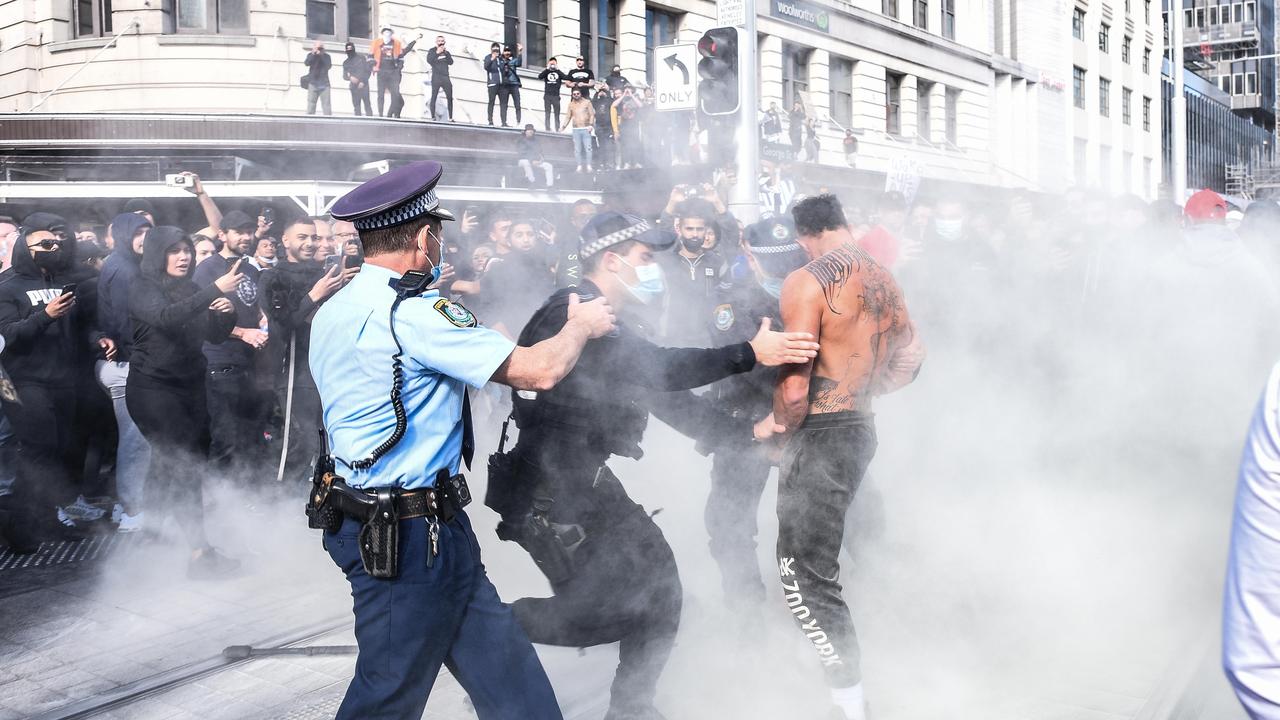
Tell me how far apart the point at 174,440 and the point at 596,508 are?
10.5 feet

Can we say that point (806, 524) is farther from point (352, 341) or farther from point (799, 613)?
point (352, 341)

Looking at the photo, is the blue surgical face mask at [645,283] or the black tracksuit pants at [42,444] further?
the black tracksuit pants at [42,444]

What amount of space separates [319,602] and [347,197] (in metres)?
2.85

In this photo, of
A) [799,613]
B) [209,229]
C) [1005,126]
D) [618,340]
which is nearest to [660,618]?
[799,613]

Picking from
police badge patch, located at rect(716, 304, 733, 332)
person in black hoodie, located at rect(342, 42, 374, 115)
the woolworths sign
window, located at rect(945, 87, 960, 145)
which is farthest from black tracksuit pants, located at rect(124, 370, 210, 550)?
window, located at rect(945, 87, 960, 145)

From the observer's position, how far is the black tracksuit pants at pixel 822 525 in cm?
333

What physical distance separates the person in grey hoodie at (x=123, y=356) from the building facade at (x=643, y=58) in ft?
19.4

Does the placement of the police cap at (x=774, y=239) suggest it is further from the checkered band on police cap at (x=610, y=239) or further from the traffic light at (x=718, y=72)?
the traffic light at (x=718, y=72)

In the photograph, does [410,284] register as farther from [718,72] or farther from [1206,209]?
[1206,209]

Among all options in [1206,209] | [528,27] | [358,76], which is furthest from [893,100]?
[1206,209]

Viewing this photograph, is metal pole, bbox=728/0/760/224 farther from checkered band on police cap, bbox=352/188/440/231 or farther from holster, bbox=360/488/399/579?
holster, bbox=360/488/399/579

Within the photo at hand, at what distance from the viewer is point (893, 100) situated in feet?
74.3

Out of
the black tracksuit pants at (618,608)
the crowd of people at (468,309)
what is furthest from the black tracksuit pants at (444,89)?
the black tracksuit pants at (618,608)

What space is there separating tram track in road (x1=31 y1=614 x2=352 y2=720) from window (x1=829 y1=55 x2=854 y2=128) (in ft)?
46.1
